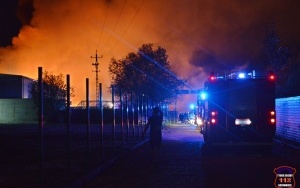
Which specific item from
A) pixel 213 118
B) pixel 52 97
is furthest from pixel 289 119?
pixel 52 97

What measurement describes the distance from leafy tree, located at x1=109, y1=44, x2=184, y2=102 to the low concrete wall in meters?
13.0

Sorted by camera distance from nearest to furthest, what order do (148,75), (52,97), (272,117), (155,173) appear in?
1. (155,173)
2. (272,117)
3. (148,75)
4. (52,97)

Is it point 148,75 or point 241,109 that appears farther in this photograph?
point 148,75

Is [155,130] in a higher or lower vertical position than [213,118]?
lower

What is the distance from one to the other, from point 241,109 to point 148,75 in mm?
36683

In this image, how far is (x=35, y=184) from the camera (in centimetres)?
1175

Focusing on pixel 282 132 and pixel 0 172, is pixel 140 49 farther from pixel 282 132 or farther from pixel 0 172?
pixel 0 172

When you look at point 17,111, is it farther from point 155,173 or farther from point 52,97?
point 155,173

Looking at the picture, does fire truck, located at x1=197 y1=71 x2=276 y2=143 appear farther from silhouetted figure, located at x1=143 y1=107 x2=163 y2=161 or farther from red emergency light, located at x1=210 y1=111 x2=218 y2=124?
silhouetted figure, located at x1=143 y1=107 x2=163 y2=161

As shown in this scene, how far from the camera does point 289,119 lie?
27.0 m

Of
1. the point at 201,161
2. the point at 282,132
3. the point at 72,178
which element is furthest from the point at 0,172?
the point at 282,132

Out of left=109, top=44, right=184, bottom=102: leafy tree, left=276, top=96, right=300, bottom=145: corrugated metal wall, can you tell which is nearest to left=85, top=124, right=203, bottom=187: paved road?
left=276, top=96, right=300, bottom=145: corrugated metal wall

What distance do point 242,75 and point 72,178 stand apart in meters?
→ 10.8

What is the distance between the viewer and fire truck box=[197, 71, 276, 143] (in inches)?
810
